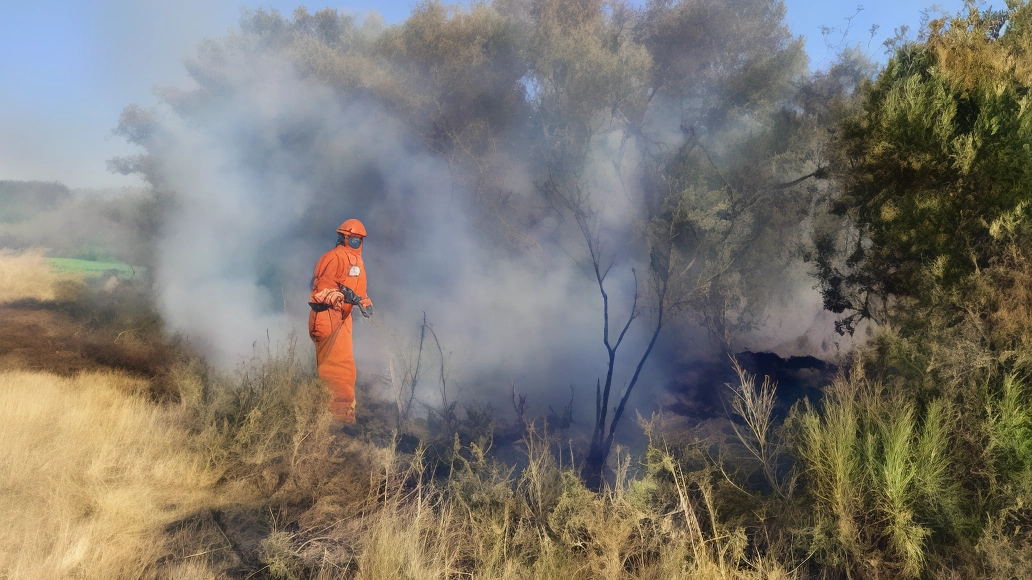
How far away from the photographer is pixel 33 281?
42.4 ft

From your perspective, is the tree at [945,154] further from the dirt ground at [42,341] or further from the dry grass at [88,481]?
the dirt ground at [42,341]

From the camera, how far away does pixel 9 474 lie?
459 centimetres

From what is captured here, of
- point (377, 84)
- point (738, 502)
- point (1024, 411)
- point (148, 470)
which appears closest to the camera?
point (1024, 411)

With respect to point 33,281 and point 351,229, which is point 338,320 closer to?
point 351,229

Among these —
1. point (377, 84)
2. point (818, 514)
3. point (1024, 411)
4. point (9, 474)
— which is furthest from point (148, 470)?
point (377, 84)

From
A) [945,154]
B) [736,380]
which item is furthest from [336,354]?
[945,154]

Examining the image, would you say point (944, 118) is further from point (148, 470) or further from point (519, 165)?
point (519, 165)

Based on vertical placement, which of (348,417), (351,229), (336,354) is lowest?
(348,417)

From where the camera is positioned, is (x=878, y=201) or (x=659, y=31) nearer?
(x=878, y=201)

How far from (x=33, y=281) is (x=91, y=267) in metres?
2.34

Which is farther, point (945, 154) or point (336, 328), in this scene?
point (336, 328)

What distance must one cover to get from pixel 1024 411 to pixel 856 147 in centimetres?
221

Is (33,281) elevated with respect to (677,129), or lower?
lower

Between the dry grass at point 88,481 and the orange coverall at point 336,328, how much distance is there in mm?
1372
